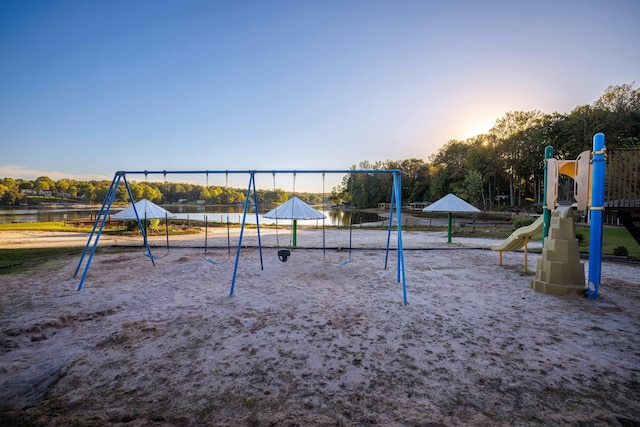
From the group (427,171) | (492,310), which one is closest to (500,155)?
(427,171)

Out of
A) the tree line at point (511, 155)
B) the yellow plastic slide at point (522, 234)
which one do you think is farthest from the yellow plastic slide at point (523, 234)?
the tree line at point (511, 155)

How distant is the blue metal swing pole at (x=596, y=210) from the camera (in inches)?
223

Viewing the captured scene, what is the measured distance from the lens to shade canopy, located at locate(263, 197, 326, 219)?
11.0 m

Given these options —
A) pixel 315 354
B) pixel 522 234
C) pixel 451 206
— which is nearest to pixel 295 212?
Answer: pixel 522 234

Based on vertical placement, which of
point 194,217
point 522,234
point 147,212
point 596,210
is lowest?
point 194,217

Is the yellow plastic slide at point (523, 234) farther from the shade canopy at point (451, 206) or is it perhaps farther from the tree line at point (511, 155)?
the tree line at point (511, 155)

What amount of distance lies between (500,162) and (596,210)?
56.9 m

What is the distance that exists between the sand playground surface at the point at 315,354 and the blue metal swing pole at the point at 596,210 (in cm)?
44

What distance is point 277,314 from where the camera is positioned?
488 cm

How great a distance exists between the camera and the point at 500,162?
178 feet

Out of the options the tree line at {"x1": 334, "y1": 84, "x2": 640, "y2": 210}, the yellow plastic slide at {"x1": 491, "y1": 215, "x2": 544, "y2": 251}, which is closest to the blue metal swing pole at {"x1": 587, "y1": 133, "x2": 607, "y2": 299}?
the yellow plastic slide at {"x1": 491, "y1": 215, "x2": 544, "y2": 251}

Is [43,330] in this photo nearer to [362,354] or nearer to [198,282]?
[198,282]

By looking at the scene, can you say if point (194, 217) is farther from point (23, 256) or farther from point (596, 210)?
point (596, 210)

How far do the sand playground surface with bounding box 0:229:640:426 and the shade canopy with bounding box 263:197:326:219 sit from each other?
174 inches
